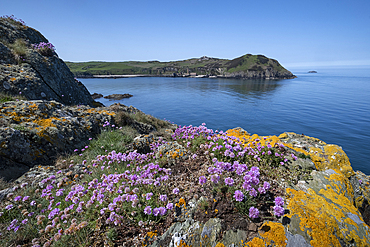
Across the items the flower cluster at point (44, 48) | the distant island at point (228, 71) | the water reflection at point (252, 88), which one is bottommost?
the water reflection at point (252, 88)

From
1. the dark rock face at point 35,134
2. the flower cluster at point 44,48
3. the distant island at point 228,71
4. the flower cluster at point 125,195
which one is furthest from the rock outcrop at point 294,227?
the distant island at point 228,71

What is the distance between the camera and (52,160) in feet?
21.0

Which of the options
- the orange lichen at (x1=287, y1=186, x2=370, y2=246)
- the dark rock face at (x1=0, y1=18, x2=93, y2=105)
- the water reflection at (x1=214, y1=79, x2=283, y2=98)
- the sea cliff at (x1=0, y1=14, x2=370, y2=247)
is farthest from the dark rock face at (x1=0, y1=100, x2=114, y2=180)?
the water reflection at (x1=214, y1=79, x2=283, y2=98)

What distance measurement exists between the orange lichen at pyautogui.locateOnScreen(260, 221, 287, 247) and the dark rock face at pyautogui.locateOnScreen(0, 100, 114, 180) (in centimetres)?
786

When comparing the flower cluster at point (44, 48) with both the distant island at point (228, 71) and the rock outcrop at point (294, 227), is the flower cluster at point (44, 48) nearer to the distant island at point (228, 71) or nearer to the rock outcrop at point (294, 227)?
the rock outcrop at point (294, 227)

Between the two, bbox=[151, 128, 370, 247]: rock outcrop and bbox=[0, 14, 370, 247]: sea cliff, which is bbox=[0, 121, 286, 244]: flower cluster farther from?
bbox=[151, 128, 370, 247]: rock outcrop

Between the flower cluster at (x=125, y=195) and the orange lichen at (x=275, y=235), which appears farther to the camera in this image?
the flower cluster at (x=125, y=195)

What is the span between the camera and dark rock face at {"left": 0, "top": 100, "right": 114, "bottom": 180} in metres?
5.56

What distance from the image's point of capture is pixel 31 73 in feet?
34.0

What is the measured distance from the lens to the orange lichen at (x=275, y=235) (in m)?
2.74

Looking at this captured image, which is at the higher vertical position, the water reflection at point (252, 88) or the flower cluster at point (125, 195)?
the water reflection at point (252, 88)

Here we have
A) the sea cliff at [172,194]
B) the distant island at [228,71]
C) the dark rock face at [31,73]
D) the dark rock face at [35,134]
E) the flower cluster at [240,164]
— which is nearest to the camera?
the sea cliff at [172,194]

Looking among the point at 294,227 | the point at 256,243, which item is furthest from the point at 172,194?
the point at 294,227

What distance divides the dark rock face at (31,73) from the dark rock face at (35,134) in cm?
300
